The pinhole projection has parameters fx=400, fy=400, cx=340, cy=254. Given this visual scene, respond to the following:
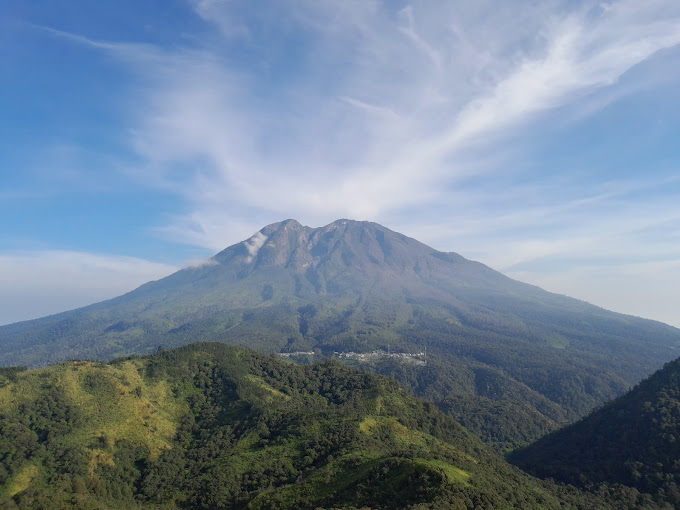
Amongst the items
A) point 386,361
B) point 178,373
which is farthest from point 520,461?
point 386,361

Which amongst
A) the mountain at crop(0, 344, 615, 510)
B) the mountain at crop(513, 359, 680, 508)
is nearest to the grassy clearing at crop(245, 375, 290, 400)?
the mountain at crop(0, 344, 615, 510)

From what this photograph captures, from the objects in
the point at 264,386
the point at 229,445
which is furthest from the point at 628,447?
the point at 264,386

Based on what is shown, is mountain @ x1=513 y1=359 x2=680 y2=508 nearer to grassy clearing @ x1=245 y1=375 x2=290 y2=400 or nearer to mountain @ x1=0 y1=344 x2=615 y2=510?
mountain @ x1=0 y1=344 x2=615 y2=510

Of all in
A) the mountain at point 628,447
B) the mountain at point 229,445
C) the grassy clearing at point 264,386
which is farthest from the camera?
the grassy clearing at point 264,386

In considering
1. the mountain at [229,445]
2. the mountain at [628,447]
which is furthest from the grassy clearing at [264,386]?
the mountain at [628,447]

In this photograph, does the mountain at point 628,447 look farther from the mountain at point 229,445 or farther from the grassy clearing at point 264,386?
the grassy clearing at point 264,386

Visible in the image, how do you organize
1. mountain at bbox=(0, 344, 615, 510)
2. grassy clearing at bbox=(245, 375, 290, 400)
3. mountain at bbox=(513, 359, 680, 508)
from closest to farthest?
1. mountain at bbox=(0, 344, 615, 510)
2. mountain at bbox=(513, 359, 680, 508)
3. grassy clearing at bbox=(245, 375, 290, 400)
